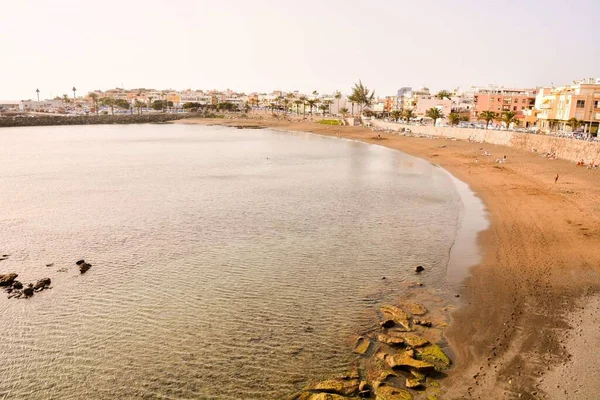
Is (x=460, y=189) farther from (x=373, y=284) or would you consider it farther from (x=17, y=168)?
(x=17, y=168)

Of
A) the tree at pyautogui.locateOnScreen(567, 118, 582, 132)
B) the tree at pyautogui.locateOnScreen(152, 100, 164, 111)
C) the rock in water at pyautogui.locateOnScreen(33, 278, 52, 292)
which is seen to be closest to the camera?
the rock in water at pyautogui.locateOnScreen(33, 278, 52, 292)

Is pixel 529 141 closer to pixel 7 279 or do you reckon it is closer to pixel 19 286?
pixel 19 286

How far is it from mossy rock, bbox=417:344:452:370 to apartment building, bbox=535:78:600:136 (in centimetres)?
6004

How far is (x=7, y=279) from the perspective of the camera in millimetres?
17203

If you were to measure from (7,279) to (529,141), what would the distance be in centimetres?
5643

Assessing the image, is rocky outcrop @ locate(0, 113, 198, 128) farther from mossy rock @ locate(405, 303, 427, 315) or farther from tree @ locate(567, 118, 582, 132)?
mossy rock @ locate(405, 303, 427, 315)

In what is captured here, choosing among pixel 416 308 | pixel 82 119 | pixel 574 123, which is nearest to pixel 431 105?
pixel 574 123

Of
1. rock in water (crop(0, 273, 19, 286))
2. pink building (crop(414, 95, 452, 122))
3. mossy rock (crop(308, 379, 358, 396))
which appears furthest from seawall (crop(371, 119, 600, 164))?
rock in water (crop(0, 273, 19, 286))

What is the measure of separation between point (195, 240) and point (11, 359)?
11.0 meters

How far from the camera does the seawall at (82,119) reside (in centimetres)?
12175

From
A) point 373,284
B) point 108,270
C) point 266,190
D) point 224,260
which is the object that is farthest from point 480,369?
point 266,190

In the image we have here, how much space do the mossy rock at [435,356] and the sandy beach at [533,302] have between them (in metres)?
0.32

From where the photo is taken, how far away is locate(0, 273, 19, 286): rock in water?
17.0 meters

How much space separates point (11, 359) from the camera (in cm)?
1235
